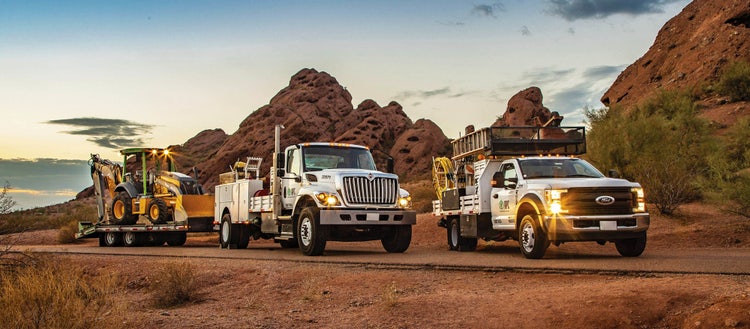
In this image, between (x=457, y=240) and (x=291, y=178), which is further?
(x=457, y=240)

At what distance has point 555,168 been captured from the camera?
1653cm

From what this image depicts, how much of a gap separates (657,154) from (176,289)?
74.9 ft

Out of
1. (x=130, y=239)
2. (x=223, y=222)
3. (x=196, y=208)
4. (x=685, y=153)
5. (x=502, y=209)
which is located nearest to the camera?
(x=502, y=209)

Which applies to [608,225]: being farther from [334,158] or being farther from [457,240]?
[334,158]

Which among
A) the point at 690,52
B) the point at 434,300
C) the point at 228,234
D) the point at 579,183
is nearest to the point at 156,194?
the point at 228,234

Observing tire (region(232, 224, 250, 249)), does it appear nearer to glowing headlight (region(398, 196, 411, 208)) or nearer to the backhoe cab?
the backhoe cab

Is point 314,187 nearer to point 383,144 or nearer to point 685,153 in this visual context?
point 685,153

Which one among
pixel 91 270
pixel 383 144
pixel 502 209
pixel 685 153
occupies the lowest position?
pixel 91 270

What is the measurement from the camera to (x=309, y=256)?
58.7 ft

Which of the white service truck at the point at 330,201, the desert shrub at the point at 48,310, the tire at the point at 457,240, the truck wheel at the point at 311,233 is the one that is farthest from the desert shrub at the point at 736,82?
the desert shrub at the point at 48,310

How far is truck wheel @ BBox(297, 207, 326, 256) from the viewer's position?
694 inches

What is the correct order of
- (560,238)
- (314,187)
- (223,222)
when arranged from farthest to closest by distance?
(223,222), (314,187), (560,238)

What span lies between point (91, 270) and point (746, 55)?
5204 centimetres

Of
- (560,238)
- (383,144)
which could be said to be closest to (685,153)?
(560,238)
